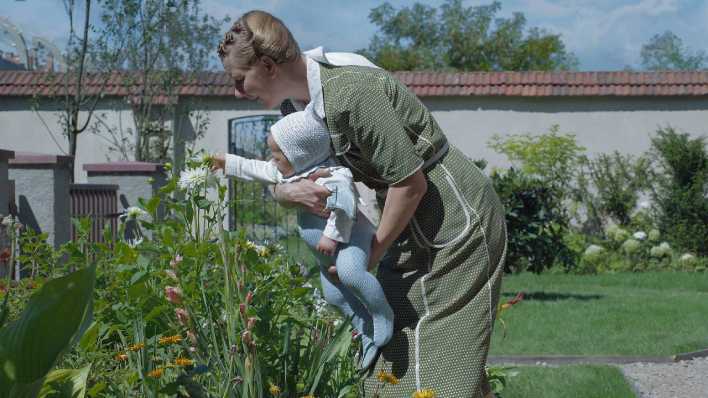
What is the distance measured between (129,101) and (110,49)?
1.19 m

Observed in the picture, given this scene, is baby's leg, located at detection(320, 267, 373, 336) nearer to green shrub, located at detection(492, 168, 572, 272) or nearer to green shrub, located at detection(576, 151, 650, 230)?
green shrub, located at detection(492, 168, 572, 272)

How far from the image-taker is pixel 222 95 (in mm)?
16656

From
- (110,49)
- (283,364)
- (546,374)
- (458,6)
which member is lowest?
(546,374)

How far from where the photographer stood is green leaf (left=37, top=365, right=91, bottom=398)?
2279 mm

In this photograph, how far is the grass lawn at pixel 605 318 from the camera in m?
6.87

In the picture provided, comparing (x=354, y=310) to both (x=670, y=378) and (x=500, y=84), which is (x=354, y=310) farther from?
(x=500, y=84)

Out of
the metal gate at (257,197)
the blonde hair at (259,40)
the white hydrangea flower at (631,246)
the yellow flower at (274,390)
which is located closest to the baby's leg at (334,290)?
the yellow flower at (274,390)

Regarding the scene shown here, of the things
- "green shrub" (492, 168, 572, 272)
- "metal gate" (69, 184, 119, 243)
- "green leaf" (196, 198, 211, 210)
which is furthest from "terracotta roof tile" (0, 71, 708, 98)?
"green leaf" (196, 198, 211, 210)

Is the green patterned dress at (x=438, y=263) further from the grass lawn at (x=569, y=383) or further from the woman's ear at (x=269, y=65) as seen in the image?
the grass lawn at (x=569, y=383)

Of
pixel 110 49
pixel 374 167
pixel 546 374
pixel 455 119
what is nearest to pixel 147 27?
pixel 110 49

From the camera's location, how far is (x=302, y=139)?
2352mm

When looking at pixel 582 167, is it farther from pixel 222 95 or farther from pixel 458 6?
pixel 458 6

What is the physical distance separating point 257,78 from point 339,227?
0.41 m

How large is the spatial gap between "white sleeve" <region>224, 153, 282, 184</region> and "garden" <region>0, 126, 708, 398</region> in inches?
6.1
